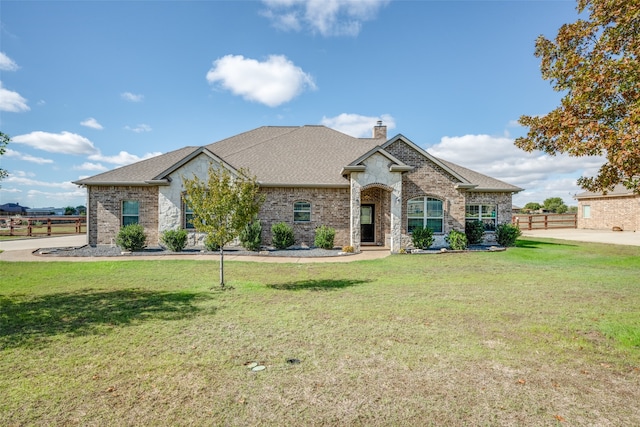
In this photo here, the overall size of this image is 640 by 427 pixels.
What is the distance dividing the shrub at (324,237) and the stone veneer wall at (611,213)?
29876 millimetres

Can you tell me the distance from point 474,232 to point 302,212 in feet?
30.7

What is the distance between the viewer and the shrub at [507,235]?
18.4m

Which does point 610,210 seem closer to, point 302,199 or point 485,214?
point 485,214

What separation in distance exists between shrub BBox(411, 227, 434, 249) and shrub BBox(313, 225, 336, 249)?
4.14 metres

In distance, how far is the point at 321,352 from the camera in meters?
4.99

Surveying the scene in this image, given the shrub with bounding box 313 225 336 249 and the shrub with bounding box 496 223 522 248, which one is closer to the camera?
the shrub with bounding box 313 225 336 249

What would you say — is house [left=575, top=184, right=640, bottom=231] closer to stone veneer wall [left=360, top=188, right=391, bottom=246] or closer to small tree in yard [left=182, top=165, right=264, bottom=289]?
stone veneer wall [left=360, top=188, right=391, bottom=246]

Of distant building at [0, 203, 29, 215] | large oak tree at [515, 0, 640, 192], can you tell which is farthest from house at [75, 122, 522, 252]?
distant building at [0, 203, 29, 215]

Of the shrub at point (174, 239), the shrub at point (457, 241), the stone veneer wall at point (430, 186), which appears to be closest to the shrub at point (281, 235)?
the shrub at point (174, 239)

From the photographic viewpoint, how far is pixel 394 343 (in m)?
5.34

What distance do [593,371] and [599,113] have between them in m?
4.13

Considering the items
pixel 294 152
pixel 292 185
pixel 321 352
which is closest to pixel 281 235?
pixel 292 185

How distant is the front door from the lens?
19.2 meters

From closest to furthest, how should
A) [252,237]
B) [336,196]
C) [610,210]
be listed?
[252,237], [336,196], [610,210]
